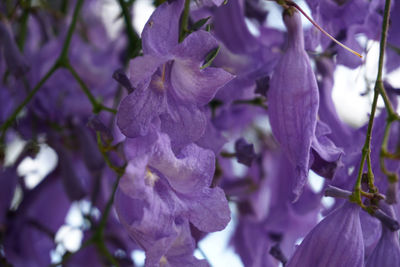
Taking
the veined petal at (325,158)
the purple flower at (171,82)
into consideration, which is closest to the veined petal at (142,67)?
the purple flower at (171,82)

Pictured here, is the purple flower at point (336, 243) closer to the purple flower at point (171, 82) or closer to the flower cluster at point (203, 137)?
the flower cluster at point (203, 137)

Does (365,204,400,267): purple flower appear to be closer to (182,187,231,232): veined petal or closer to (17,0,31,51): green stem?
(182,187,231,232): veined petal

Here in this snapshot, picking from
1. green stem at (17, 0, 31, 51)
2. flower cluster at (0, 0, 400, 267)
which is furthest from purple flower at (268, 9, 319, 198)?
green stem at (17, 0, 31, 51)

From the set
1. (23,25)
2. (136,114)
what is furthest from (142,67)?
(23,25)

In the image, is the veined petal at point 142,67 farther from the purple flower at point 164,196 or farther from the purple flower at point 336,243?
the purple flower at point 336,243

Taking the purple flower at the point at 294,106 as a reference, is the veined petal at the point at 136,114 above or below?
above

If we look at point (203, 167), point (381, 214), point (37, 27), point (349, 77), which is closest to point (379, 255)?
point (381, 214)

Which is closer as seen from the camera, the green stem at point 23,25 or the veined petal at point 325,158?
the veined petal at point 325,158

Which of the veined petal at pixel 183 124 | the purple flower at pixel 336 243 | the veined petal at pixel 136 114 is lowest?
the purple flower at pixel 336 243

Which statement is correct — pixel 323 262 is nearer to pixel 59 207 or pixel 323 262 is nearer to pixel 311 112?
pixel 311 112
